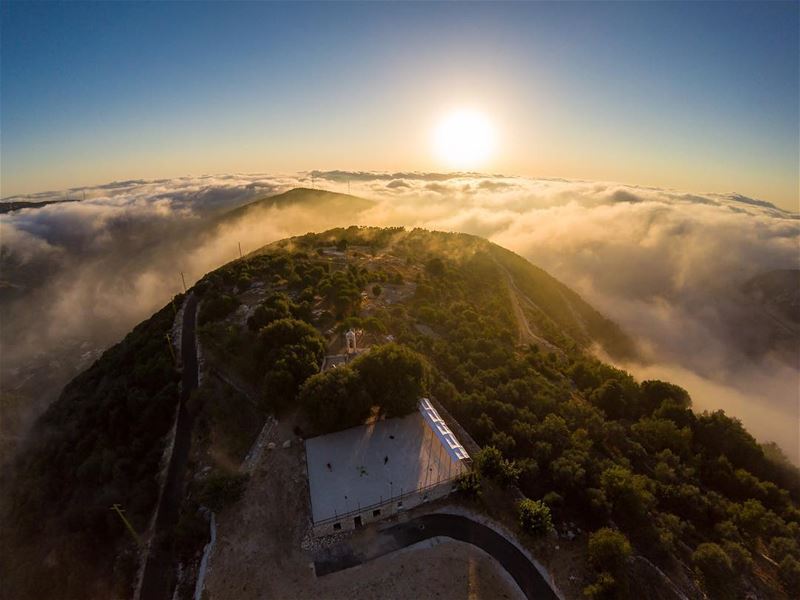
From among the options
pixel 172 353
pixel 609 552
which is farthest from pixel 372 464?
pixel 172 353

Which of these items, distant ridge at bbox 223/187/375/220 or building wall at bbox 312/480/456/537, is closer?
building wall at bbox 312/480/456/537

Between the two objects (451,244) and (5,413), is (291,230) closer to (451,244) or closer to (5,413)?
(451,244)

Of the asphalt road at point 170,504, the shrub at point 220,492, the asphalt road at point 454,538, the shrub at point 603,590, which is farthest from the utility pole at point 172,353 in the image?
the shrub at point 603,590

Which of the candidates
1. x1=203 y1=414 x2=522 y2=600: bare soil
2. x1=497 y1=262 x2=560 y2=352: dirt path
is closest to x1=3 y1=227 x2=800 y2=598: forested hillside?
x1=203 y1=414 x2=522 y2=600: bare soil

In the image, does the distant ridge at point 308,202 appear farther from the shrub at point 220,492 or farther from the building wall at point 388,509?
the building wall at point 388,509

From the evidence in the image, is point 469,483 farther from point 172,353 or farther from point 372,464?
point 172,353

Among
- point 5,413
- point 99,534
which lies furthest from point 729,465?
point 5,413

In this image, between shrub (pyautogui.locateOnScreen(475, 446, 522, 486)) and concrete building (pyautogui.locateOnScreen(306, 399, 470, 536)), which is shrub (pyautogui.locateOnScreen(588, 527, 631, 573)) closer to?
shrub (pyautogui.locateOnScreen(475, 446, 522, 486))
